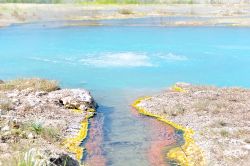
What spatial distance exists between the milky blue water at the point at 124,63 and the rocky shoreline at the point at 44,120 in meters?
0.87

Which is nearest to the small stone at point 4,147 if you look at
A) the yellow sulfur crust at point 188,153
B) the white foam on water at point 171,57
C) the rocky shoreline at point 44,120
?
the rocky shoreline at point 44,120

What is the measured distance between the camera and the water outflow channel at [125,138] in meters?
11.8

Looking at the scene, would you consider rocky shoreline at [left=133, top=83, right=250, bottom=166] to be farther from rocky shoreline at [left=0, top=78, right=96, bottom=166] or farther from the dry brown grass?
the dry brown grass

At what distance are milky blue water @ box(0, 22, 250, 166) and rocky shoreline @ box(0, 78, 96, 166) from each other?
2.87ft

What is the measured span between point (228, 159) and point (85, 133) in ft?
14.6

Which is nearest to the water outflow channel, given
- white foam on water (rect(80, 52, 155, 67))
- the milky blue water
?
the milky blue water

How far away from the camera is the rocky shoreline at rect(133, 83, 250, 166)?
1185cm

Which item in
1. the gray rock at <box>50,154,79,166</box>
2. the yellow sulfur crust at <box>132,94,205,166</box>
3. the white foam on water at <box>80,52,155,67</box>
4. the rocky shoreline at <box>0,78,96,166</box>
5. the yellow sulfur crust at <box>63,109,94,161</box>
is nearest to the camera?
the gray rock at <box>50,154,79,166</box>

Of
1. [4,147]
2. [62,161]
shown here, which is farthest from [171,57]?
[62,161]

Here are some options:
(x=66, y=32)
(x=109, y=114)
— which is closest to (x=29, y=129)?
(x=109, y=114)

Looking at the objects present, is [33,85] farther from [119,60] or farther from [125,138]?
[119,60]

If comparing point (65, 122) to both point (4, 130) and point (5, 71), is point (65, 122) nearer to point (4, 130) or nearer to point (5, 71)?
point (4, 130)

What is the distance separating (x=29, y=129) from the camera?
12.6 meters

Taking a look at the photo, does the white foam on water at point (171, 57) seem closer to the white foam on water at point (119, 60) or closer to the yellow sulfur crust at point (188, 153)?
the white foam on water at point (119, 60)
